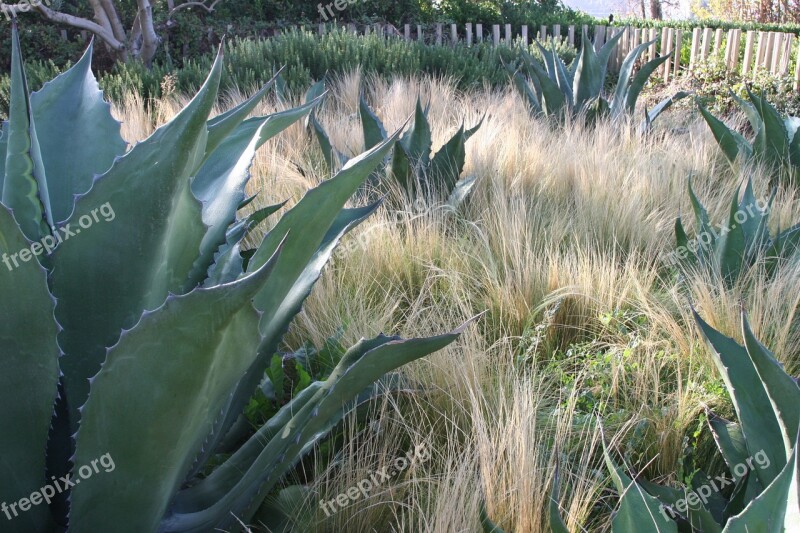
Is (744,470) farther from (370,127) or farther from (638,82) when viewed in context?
(638,82)

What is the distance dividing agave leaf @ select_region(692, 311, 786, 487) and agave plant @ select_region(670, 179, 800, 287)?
48.1 inches

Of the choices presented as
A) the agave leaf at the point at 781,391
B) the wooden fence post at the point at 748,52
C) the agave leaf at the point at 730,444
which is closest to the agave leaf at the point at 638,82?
the agave leaf at the point at 730,444

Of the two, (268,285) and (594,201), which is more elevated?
(268,285)

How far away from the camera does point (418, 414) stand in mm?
1938

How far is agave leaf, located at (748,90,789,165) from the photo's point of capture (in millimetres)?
3682

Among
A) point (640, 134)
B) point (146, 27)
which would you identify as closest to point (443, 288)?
point (640, 134)

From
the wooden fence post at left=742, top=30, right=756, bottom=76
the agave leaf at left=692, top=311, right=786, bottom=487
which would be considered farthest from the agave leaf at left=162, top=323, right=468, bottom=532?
the wooden fence post at left=742, top=30, right=756, bottom=76

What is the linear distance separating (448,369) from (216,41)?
10.9 metres

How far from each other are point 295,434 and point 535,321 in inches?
59.0

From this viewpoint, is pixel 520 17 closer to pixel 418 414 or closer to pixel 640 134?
pixel 640 134

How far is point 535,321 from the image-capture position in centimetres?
255

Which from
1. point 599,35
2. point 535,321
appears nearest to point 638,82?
point 535,321

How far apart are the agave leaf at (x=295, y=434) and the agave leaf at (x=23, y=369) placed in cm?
26

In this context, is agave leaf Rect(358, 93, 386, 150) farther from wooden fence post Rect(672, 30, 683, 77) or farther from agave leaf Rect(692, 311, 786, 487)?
wooden fence post Rect(672, 30, 683, 77)
